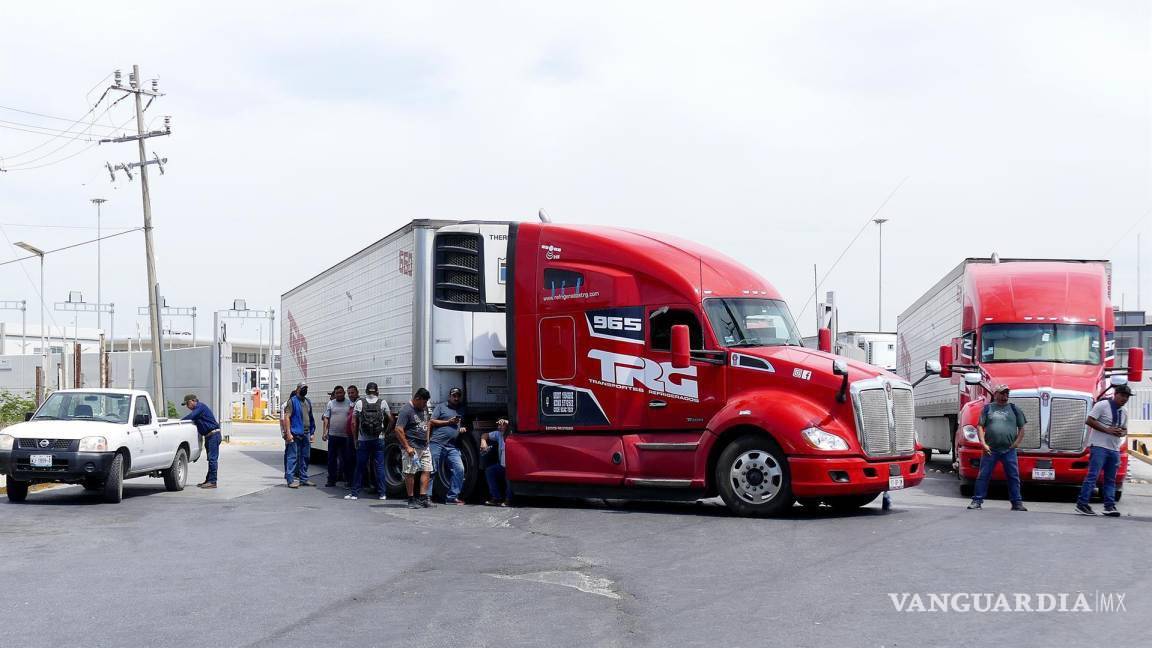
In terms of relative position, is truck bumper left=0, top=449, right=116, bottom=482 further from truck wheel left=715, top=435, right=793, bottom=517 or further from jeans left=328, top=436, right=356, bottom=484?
truck wheel left=715, top=435, right=793, bottom=517

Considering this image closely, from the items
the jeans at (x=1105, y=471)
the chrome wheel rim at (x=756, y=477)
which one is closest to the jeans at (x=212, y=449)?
the chrome wheel rim at (x=756, y=477)

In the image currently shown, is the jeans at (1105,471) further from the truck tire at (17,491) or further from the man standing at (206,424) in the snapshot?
the truck tire at (17,491)

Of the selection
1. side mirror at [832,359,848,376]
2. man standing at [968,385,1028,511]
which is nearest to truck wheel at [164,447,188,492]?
side mirror at [832,359,848,376]

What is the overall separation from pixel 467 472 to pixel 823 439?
5262mm

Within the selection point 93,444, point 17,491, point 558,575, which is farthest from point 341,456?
point 558,575

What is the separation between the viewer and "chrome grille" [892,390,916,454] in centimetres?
1357

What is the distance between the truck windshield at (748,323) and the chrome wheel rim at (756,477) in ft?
4.49

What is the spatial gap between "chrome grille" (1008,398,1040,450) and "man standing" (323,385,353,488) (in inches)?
387

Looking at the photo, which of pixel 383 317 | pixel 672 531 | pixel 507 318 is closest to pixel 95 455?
pixel 383 317

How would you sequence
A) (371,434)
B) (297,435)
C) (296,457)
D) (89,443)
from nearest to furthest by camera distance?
(89,443) → (371,434) → (297,435) → (296,457)

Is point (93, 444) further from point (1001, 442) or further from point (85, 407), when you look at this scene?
point (1001, 442)

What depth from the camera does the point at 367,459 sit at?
1723 centimetres

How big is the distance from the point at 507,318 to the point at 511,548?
4.75m

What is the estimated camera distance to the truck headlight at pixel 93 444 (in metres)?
16.0
